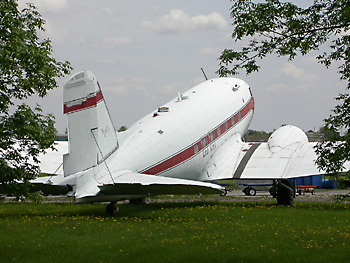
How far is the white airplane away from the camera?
52.9ft

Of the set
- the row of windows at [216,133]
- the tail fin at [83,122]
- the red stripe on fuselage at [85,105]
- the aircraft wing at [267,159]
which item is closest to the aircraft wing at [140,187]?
the tail fin at [83,122]

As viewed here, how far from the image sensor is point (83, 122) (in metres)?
16.9

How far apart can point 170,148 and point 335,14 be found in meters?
10.4

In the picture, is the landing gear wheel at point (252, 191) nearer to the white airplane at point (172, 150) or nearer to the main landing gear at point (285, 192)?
the white airplane at point (172, 150)

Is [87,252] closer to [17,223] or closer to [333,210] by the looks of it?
[17,223]

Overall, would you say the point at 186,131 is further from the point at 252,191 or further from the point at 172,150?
the point at 252,191

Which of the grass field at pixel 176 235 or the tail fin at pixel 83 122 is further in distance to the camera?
the tail fin at pixel 83 122

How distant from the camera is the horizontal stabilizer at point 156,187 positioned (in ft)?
49.5

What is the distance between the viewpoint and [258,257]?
1155cm

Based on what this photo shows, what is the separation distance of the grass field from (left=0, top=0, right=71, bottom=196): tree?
1.83 m

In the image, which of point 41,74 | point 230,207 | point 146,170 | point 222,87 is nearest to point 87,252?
point 41,74

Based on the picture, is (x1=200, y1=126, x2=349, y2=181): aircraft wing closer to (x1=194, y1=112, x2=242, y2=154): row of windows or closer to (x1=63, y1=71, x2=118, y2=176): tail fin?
(x1=194, y1=112, x2=242, y2=154): row of windows

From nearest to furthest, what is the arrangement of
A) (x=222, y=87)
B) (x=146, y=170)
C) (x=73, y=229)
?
(x=73, y=229)
(x=146, y=170)
(x=222, y=87)

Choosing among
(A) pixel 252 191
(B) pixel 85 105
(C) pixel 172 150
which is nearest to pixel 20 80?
(B) pixel 85 105
